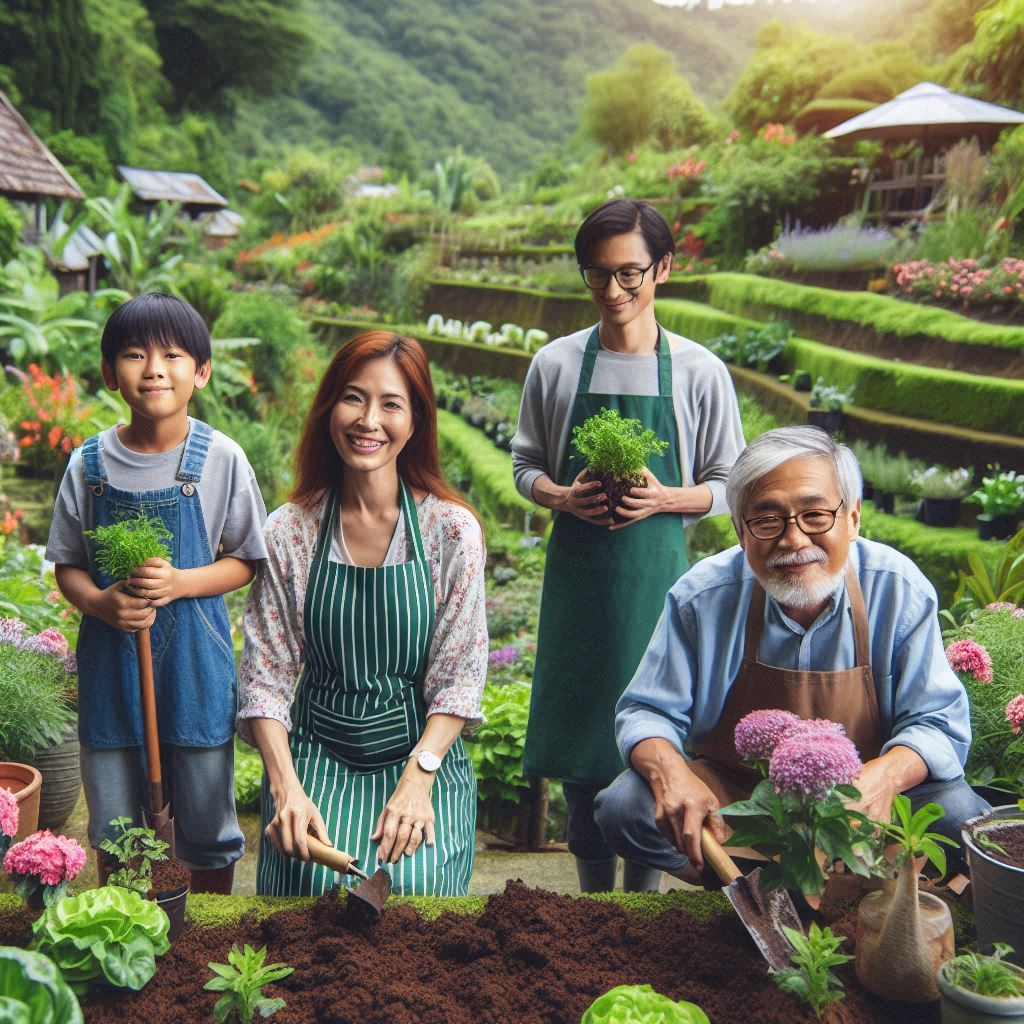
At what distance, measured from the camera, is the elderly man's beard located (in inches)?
76.0

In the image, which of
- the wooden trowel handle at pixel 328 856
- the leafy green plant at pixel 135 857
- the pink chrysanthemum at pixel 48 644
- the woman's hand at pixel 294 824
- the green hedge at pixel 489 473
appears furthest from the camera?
the green hedge at pixel 489 473

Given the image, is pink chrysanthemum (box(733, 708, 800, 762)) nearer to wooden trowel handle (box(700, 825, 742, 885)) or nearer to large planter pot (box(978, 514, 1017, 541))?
wooden trowel handle (box(700, 825, 742, 885))

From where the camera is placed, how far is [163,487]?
2250 mm

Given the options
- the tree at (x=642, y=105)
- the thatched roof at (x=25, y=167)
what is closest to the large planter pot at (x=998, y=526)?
the tree at (x=642, y=105)

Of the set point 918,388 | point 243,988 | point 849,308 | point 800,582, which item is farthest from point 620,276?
point 849,308

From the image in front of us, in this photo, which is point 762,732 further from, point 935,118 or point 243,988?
point 935,118

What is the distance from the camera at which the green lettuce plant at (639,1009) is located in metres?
1.37

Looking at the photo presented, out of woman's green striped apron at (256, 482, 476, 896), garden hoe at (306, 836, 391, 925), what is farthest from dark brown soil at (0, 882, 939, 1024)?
woman's green striped apron at (256, 482, 476, 896)

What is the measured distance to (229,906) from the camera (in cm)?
179

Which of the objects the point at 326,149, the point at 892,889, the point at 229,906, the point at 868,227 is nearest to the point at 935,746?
the point at 892,889

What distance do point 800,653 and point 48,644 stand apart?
250cm

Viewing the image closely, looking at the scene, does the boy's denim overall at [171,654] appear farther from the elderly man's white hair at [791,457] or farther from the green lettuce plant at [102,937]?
the elderly man's white hair at [791,457]

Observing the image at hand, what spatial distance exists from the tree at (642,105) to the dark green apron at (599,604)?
32.8 feet

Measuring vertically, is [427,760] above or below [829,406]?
below
